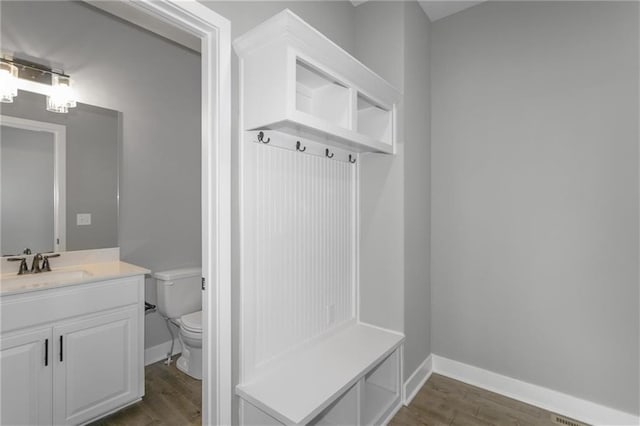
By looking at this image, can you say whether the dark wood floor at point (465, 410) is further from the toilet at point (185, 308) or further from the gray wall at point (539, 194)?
the toilet at point (185, 308)

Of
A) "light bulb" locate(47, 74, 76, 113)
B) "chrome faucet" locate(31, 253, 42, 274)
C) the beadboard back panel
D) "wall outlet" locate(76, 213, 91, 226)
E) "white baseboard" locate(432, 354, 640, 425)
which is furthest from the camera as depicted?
"wall outlet" locate(76, 213, 91, 226)

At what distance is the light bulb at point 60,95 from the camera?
6.87ft

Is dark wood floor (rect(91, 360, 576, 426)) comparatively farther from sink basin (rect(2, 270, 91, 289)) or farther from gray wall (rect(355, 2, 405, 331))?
sink basin (rect(2, 270, 91, 289))

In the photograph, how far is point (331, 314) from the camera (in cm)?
208

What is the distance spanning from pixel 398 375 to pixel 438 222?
1.17m

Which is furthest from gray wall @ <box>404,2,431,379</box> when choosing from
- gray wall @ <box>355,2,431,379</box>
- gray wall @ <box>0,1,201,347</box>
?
gray wall @ <box>0,1,201,347</box>

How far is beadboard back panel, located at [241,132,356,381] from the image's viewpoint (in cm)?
155

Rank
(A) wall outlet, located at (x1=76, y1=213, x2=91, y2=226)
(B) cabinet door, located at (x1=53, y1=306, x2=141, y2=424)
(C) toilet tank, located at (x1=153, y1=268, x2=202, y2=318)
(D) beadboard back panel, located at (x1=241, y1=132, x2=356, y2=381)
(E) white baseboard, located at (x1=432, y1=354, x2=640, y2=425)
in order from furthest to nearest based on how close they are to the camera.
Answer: (C) toilet tank, located at (x1=153, y1=268, x2=202, y2=318)
(A) wall outlet, located at (x1=76, y1=213, x2=91, y2=226)
(E) white baseboard, located at (x1=432, y1=354, x2=640, y2=425)
(B) cabinet door, located at (x1=53, y1=306, x2=141, y2=424)
(D) beadboard back panel, located at (x1=241, y1=132, x2=356, y2=381)

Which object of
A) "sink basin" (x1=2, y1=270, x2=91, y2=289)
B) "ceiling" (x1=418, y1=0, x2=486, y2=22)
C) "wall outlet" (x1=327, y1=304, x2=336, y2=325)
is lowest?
"wall outlet" (x1=327, y1=304, x2=336, y2=325)

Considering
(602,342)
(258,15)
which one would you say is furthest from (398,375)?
(258,15)

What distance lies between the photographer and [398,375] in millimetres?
2057

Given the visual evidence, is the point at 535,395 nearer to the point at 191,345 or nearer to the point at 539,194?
the point at 539,194

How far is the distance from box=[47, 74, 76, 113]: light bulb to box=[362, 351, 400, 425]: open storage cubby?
2691 mm

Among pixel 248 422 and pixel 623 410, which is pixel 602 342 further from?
pixel 248 422
